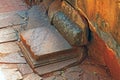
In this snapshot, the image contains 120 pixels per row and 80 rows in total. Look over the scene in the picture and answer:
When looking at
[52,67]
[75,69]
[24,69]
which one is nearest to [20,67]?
[24,69]

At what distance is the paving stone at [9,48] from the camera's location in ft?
11.4

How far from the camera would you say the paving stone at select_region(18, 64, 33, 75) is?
3131 millimetres

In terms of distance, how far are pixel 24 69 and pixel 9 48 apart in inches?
18.7

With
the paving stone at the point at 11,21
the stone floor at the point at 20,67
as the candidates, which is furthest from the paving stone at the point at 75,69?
the paving stone at the point at 11,21

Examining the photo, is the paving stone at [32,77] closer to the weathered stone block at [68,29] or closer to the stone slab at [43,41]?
the stone slab at [43,41]

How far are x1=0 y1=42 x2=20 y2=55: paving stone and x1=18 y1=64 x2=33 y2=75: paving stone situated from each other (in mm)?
315

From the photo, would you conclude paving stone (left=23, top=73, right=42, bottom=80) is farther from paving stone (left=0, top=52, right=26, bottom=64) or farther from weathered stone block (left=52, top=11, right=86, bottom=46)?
weathered stone block (left=52, top=11, right=86, bottom=46)

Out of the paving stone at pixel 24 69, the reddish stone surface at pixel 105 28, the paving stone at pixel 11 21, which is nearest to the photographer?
the reddish stone surface at pixel 105 28

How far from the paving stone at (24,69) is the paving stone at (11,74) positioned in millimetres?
54

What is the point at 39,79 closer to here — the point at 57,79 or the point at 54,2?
the point at 57,79

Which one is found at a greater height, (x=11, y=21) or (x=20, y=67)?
(x=11, y=21)

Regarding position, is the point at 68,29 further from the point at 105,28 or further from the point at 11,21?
the point at 11,21

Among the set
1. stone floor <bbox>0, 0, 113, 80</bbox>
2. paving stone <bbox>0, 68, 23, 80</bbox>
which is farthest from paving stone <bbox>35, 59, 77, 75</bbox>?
paving stone <bbox>0, 68, 23, 80</bbox>

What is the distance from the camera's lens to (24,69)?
10.4 feet
